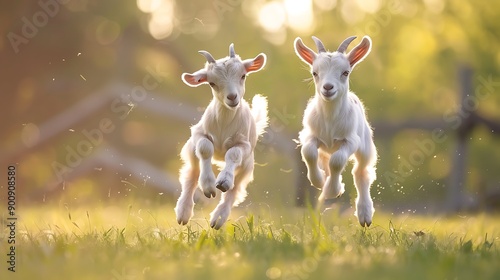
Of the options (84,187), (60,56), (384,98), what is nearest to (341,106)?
(84,187)

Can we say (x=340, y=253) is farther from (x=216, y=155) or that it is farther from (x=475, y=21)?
(x=475, y=21)

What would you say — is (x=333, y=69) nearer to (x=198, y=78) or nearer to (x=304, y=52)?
(x=304, y=52)

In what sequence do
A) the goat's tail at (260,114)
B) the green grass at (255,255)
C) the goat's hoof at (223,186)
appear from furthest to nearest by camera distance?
the goat's tail at (260,114) < the goat's hoof at (223,186) < the green grass at (255,255)

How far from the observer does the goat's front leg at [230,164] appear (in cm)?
714

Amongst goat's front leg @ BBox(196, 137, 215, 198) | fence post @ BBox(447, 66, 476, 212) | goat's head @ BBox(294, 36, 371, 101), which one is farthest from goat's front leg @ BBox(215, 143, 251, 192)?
fence post @ BBox(447, 66, 476, 212)

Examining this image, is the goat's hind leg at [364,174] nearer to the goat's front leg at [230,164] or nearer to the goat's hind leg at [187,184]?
the goat's front leg at [230,164]

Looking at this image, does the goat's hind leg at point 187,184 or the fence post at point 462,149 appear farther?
the fence post at point 462,149

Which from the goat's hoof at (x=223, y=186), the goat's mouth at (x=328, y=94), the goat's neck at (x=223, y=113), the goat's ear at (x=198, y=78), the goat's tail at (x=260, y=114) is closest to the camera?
the goat's hoof at (x=223, y=186)

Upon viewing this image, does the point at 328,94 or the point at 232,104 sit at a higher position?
the point at 328,94

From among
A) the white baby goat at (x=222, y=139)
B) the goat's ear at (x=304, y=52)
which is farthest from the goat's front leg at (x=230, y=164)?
the goat's ear at (x=304, y=52)

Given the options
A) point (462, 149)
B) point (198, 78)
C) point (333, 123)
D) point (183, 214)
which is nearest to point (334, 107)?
point (333, 123)

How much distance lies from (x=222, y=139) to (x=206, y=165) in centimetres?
47

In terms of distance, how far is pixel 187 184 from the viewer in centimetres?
812

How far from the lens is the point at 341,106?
306 inches
